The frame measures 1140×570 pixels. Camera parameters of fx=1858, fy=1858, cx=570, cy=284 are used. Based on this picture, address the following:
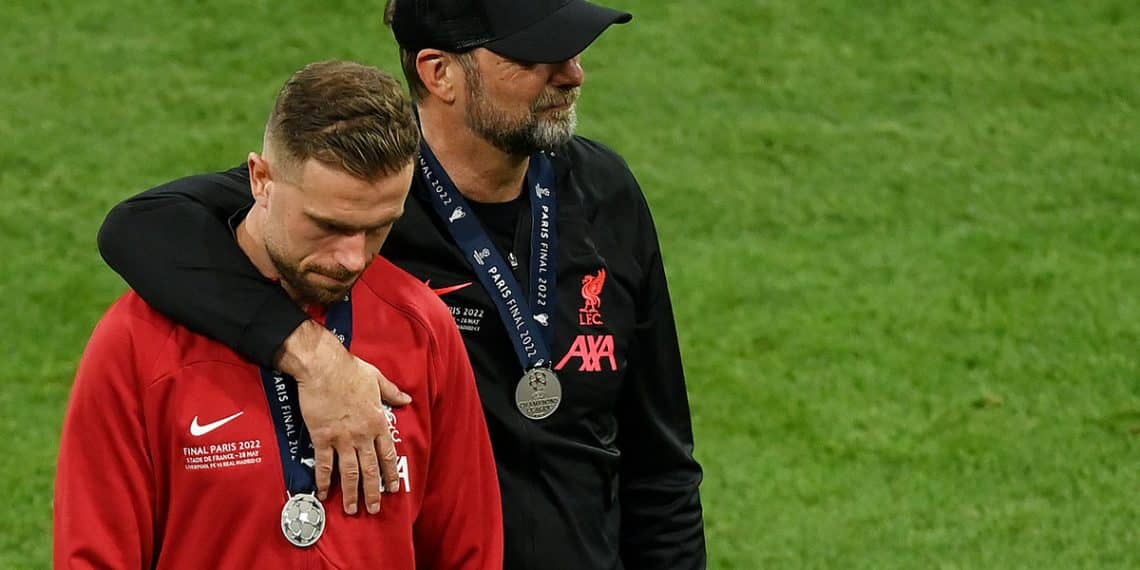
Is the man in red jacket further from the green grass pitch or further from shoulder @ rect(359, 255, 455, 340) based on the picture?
the green grass pitch

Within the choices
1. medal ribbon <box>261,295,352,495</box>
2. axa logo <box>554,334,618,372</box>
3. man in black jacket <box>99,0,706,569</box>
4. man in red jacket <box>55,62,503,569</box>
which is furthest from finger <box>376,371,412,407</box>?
axa logo <box>554,334,618,372</box>

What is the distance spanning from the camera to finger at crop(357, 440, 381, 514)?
2.62 metres

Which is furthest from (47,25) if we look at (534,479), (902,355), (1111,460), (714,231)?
(534,479)

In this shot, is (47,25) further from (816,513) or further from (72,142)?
(816,513)

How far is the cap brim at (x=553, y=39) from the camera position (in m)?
3.05

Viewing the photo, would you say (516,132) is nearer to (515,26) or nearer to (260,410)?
(515,26)

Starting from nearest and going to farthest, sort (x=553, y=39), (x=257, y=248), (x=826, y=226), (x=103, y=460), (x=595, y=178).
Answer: (x=103, y=460), (x=257, y=248), (x=553, y=39), (x=595, y=178), (x=826, y=226)

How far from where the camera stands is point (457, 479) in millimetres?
2785

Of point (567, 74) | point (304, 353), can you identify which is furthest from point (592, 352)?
point (304, 353)

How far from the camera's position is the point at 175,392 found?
2.56m

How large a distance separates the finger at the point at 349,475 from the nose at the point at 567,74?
31.8 inches

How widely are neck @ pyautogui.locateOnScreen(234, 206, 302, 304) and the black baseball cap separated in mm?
549

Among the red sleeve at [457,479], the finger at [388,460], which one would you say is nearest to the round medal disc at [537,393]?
the red sleeve at [457,479]

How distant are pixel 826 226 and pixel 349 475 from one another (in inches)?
220
